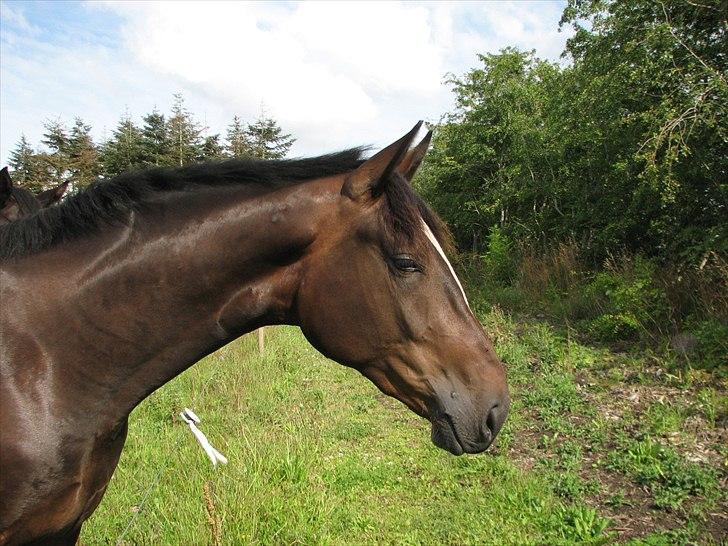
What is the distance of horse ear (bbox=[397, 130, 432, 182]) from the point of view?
204 centimetres

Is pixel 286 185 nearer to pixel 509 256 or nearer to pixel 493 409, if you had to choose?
pixel 493 409

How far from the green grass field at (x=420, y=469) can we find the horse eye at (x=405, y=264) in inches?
68.5

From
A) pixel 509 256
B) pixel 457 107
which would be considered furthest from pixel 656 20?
pixel 457 107

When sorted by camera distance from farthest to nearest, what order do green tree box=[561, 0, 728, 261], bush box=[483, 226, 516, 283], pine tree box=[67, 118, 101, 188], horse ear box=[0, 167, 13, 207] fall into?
pine tree box=[67, 118, 101, 188] → bush box=[483, 226, 516, 283] → green tree box=[561, 0, 728, 261] → horse ear box=[0, 167, 13, 207]

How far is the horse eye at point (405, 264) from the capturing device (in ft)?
5.92

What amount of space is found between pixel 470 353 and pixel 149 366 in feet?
4.11

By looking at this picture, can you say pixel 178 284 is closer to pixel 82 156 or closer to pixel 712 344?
pixel 712 344

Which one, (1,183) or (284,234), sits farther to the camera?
(1,183)

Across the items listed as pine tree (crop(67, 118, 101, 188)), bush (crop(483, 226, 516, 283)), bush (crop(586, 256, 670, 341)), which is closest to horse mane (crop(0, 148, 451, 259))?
bush (crop(586, 256, 670, 341))

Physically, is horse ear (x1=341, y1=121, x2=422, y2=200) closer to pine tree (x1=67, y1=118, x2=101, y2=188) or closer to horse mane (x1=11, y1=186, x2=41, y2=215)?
horse mane (x1=11, y1=186, x2=41, y2=215)

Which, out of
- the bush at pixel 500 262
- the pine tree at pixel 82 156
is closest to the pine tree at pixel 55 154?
the pine tree at pixel 82 156

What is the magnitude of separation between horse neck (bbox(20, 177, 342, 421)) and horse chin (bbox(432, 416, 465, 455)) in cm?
75

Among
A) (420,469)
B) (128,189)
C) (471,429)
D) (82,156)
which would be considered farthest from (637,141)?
(82,156)

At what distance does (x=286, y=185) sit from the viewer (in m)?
1.93
